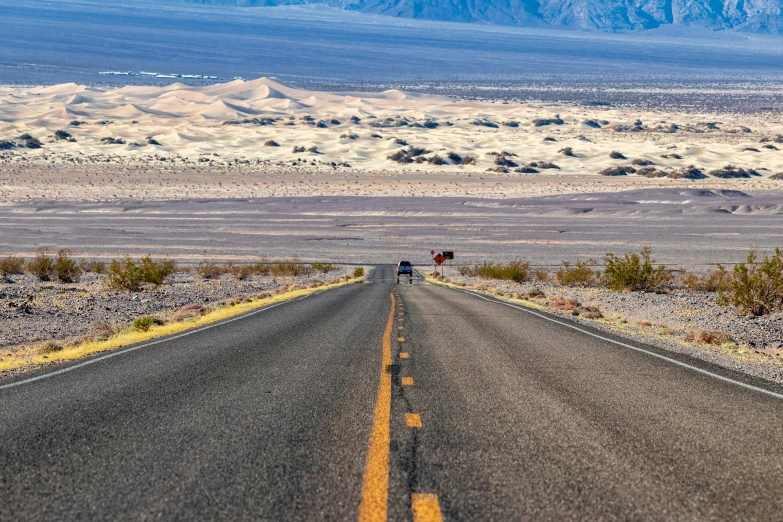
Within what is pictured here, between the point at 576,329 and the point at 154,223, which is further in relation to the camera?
the point at 154,223

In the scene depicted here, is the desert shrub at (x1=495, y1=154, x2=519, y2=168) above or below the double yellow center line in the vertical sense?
above

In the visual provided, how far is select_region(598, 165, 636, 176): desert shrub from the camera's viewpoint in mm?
84438

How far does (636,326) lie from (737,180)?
71931 mm

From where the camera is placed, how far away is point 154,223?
57094 mm

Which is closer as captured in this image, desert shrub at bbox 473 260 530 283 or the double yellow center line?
the double yellow center line

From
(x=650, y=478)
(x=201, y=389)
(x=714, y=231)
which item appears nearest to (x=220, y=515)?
(x=650, y=478)

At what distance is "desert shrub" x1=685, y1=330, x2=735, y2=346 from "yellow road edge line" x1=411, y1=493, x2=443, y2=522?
10131 mm

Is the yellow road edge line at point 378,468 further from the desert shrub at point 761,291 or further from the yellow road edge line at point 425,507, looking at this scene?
the desert shrub at point 761,291

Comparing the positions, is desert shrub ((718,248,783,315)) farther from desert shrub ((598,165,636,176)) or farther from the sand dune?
desert shrub ((598,165,636,176))

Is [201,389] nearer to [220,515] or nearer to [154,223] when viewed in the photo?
[220,515]

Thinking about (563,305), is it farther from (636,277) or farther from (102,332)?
(102,332)

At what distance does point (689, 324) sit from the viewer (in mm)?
17344

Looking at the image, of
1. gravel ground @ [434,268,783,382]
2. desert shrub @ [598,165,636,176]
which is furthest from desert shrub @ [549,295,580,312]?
desert shrub @ [598,165,636,176]

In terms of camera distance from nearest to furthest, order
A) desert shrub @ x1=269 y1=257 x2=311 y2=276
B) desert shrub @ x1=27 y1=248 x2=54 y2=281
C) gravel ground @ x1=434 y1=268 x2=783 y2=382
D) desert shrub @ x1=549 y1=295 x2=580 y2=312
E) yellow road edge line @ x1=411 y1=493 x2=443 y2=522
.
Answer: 1. yellow road edge line @ x1=411 y1=493 x2=443 y2=522
2. gravel ground @ x1=434 y1=268 x2=783 y2=382
3. desert shrub @ x1=549 y1=295 x2=580 y2=312
4. desert shrub @ x1=27 y1=248 x2=54 y2=281
5. desert shrub @ x1=269 y1=257 x2=311 y2=276
